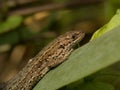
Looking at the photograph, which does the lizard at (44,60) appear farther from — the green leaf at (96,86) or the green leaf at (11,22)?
the green leaf at (11,22)

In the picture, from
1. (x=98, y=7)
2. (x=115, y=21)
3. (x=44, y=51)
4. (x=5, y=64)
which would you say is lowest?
(x=5, y=64)

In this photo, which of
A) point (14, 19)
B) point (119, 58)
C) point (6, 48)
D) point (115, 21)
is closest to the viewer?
point (119, 58)

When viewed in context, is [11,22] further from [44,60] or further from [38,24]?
[44,60]

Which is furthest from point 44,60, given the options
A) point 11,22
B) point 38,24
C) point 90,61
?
point 38,24

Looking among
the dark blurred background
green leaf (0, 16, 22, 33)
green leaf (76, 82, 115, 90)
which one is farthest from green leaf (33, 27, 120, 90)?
the dark blurred background

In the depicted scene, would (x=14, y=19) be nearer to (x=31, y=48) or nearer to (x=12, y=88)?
(x=31, y=48)

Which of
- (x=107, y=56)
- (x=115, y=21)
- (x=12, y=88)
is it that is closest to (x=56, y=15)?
(x=12, y=88)
